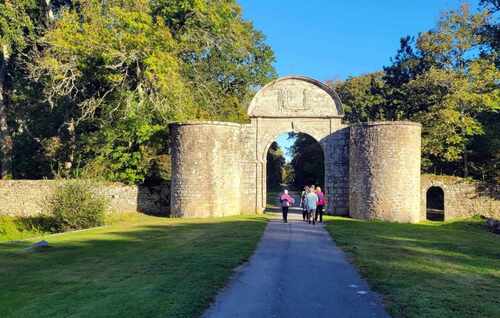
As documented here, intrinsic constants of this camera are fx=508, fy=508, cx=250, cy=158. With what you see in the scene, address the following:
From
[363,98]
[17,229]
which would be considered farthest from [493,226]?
[17,229]

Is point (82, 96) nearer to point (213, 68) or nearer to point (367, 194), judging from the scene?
point (213, 68)

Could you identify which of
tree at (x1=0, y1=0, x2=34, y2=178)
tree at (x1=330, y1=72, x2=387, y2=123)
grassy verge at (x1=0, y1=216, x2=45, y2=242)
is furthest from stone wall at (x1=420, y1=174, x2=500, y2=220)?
tree at (x1=0, y1=0, x2=34, y2=178)

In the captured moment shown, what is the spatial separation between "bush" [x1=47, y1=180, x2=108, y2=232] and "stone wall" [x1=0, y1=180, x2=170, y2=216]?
7.01 meters

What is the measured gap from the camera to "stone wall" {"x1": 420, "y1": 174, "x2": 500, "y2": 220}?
28562 mm

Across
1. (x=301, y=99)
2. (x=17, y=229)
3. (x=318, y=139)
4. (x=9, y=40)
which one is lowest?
(x=17, y=229)

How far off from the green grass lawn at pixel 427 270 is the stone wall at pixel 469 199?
38.8 feet

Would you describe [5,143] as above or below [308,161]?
above

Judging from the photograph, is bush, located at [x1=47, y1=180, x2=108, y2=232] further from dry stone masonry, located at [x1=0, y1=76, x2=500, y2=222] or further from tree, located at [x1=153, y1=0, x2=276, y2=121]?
tree, located at [x1=153, y1=0, x2=276, y2=121]

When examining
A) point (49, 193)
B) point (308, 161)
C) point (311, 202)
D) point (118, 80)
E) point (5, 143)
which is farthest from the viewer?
point (308, 161)

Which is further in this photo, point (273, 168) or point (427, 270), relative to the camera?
point (273, 168)

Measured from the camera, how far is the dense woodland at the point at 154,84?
27516 mm

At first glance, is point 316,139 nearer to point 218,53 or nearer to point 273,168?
point 218,53

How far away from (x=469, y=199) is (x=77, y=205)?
21018 mm

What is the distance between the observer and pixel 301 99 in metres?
25.2
